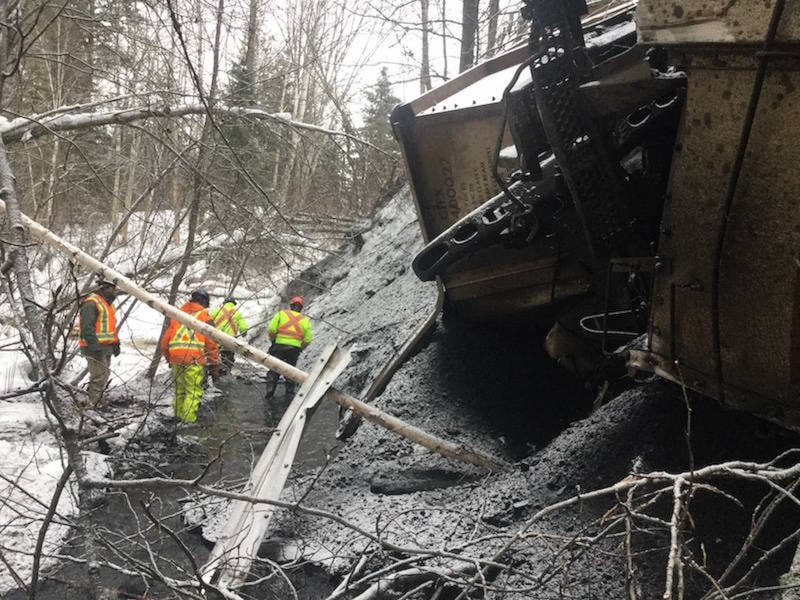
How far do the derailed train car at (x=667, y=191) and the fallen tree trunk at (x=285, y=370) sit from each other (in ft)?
3.23

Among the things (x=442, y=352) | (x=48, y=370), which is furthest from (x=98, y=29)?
(x=48, y=370)

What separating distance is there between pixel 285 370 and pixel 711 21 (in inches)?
137

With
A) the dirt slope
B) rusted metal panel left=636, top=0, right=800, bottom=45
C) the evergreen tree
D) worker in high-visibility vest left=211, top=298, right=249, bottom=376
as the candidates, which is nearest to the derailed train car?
rusted metal panel left=636, top=0, right=800, bottom=45

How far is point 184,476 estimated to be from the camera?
646 centimetres

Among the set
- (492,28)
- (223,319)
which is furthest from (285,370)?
(492,28)

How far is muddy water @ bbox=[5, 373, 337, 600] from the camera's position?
396cm

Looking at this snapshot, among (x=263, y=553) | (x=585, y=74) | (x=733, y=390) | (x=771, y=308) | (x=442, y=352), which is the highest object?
(x=585, y=74)

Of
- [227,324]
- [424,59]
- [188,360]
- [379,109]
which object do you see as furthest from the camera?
[379,109]

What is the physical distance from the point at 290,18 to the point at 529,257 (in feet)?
31.1

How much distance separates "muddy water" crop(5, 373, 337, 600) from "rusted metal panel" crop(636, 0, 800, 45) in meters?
2.36

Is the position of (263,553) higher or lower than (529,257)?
lower

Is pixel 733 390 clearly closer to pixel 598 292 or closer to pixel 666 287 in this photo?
pixel 666 287

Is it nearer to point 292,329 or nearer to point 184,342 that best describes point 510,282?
point 184,342

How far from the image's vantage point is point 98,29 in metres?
7.20
